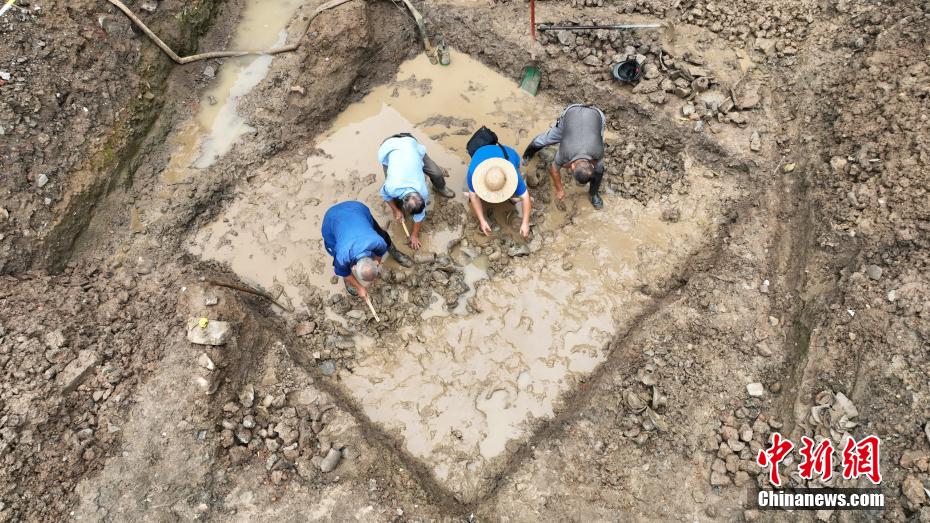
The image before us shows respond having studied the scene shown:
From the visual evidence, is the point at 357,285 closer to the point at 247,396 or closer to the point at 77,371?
the point at 247,396

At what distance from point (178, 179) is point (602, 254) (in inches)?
185

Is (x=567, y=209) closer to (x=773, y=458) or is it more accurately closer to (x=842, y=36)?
(x=773, y=458)

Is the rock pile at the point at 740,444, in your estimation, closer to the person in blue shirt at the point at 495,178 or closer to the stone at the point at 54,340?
the person in blue shirt at the point at 495,178

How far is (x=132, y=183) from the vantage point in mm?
5441

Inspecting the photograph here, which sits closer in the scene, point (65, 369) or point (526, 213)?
point (65, 369)

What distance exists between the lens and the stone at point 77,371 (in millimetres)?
3973

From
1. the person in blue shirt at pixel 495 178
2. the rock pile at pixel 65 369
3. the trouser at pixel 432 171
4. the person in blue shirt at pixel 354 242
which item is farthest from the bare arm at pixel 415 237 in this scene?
the rock pile at pixel 65 369

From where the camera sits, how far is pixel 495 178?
14.4 ft

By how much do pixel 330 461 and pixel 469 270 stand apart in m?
2.18

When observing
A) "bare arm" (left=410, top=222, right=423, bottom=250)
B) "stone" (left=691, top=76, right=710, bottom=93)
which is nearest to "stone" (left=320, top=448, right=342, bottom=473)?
"bare arm" (left=410, top=222, right=423, bottom=250)

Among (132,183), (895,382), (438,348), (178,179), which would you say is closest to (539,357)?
(438,348)

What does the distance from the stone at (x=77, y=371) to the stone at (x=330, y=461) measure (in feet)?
6.83

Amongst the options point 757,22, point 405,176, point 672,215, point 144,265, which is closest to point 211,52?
point 144,265

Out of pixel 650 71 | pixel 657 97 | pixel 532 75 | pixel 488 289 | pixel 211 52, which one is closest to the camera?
pixel 488 289
